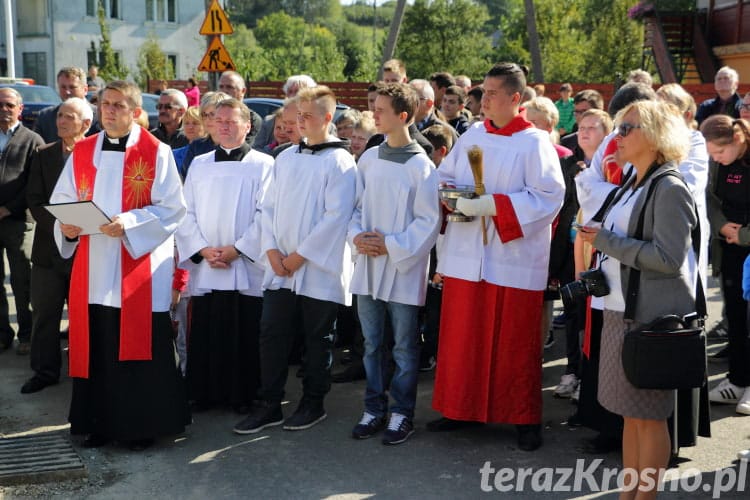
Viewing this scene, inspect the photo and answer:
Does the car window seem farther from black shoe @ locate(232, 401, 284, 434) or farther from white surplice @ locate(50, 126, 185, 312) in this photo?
black shoe @ locate(232, 401, 284, 434)

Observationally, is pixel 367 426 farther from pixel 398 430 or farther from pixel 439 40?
pixel 439 40

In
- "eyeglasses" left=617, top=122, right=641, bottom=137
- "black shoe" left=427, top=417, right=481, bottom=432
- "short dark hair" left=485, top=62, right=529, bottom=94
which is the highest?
"short dark hair" left=485, top=62, right=529, bottom=94

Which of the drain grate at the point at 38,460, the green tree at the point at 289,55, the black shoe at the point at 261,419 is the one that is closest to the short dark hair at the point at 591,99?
the black shoe at the point at 261,419

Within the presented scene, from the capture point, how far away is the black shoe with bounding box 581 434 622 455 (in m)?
5.67

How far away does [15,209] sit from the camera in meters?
7.74

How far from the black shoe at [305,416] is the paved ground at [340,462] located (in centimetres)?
6

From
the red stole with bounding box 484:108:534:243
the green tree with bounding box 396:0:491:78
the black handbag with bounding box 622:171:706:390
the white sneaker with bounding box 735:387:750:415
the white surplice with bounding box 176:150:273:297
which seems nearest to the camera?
the black handbag with bounding box 622:171:706:390

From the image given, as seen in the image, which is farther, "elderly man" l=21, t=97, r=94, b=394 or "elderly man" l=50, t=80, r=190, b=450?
"elderly man" l=21, t=97, r=94, b=394

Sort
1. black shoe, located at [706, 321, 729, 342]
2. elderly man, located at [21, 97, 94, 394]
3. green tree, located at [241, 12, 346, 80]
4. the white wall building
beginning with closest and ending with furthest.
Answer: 1. elderly man, located at [21, 97, 94, 394]
2. black shoe, located at [706, 321, 729, 342]
3. the white wall building
4. green tree, located at [241, 12, 346, 80]

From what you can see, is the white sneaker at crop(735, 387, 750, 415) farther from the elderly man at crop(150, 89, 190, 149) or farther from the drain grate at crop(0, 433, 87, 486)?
the elderly man at crop(150, 89, 190, 149)

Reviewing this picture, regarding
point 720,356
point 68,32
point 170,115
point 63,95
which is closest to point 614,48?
point 68,32

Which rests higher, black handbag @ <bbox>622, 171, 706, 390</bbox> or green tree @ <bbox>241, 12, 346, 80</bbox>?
green tree @ <bbox>241, 12, 346, 80</bbox>

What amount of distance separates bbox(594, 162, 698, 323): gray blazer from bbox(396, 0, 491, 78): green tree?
107 ft

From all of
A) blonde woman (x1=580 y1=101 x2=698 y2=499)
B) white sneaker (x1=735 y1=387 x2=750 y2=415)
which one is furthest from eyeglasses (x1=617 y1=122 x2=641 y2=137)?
white sneaker (x1=735 y1=387 x2=750 y2=415)
